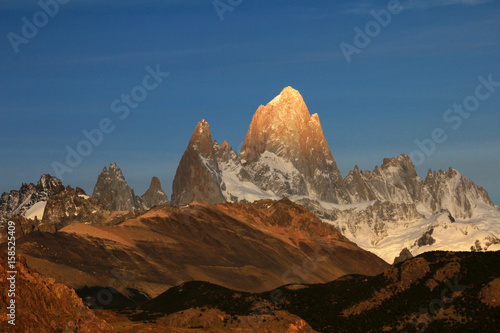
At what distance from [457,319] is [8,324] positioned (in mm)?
63655

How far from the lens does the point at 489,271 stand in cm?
11494

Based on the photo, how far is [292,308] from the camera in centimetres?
12656

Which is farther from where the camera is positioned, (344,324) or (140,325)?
(344,324)

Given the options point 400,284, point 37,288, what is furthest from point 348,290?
point 37,288

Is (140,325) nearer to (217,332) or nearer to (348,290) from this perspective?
(217,332)

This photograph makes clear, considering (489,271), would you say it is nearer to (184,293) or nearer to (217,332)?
(217,332)

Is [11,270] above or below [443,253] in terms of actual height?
below

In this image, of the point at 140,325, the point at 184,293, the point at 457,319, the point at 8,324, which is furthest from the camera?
the point at 184,293

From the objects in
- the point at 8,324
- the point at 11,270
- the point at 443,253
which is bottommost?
the point at 8,324

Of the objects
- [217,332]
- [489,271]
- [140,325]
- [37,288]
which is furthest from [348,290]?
[37,288]

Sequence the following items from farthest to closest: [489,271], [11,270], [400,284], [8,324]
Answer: [400,284]
[489,271]
[11,270]
[8,324]

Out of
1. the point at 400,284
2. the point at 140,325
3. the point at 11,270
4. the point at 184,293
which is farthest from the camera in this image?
the point at 184,293

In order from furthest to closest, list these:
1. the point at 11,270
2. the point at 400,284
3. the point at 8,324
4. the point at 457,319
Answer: the point at 400,284 → the point at 457,319 → the point at 11,270 → the point at 8,324

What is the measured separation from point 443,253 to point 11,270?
7824 cm
